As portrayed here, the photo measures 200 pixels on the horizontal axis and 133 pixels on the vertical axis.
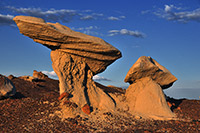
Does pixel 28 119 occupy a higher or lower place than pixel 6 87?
lower

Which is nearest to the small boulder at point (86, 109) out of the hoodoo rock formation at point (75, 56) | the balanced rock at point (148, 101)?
the hoodoo rock formation at point (75, 56)

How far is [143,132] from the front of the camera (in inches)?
348

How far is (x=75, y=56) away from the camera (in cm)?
1130

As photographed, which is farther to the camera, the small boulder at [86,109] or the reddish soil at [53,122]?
the small boulder at [86,109]

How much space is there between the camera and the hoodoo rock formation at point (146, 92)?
39.2ft

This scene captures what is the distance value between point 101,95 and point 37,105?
3.38m

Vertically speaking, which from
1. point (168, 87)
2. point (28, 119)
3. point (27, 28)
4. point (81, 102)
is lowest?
point (28, 119)

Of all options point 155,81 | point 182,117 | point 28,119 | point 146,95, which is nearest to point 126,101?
point 146,95

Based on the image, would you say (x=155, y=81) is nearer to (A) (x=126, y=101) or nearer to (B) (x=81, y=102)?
(A) (x=126, y=101)

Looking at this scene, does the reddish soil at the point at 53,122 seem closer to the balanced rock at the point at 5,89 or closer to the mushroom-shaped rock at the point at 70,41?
the balanced rock at the point at 5,89

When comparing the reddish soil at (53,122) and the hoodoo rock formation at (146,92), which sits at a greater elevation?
the hoodoo rock formation at (146,92)

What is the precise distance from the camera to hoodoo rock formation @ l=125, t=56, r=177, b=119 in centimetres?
1196

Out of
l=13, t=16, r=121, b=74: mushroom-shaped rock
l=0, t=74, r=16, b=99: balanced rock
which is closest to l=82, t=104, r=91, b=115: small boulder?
l=13, t=16, r=121, b=74: mushroom-shaped rock

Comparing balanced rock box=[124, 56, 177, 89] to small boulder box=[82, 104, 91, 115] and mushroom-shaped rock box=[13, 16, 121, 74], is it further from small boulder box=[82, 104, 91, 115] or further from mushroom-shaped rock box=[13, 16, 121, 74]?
small boulder box=[82, 104, 91, 115]
